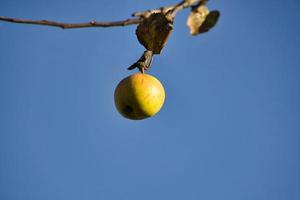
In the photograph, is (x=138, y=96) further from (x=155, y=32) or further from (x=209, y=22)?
(x=209, y=22)

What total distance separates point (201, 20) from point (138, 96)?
Result: 1009 mm

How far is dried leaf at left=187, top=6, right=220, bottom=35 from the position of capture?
86.4 inches

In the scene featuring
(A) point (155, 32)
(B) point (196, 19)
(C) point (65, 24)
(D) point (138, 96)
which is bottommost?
(C) point (65, 24)

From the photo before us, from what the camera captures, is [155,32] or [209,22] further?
[155,32]

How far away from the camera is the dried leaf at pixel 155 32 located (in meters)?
2.56

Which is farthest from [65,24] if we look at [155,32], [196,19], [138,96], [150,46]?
[138,96]

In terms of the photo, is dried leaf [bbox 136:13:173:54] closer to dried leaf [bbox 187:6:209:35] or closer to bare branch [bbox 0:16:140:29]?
dried leaf [bbox 187:6:209:35]

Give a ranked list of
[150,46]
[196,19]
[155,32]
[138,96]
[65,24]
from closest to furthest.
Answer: [65,24], [196,19], [155,32], [150,46], [138,96]

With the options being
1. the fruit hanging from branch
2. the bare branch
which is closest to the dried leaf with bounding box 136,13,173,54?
the fruit hanging from branch

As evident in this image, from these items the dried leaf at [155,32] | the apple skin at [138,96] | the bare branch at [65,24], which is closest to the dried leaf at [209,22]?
the dried leaf at [155,32]

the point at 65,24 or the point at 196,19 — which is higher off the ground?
the point at 196,19

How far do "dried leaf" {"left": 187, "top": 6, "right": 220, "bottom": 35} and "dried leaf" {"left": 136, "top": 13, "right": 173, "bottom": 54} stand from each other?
30 cm

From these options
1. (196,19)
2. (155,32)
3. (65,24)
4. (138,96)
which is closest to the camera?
(65,24)

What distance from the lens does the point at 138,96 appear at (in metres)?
3.08
